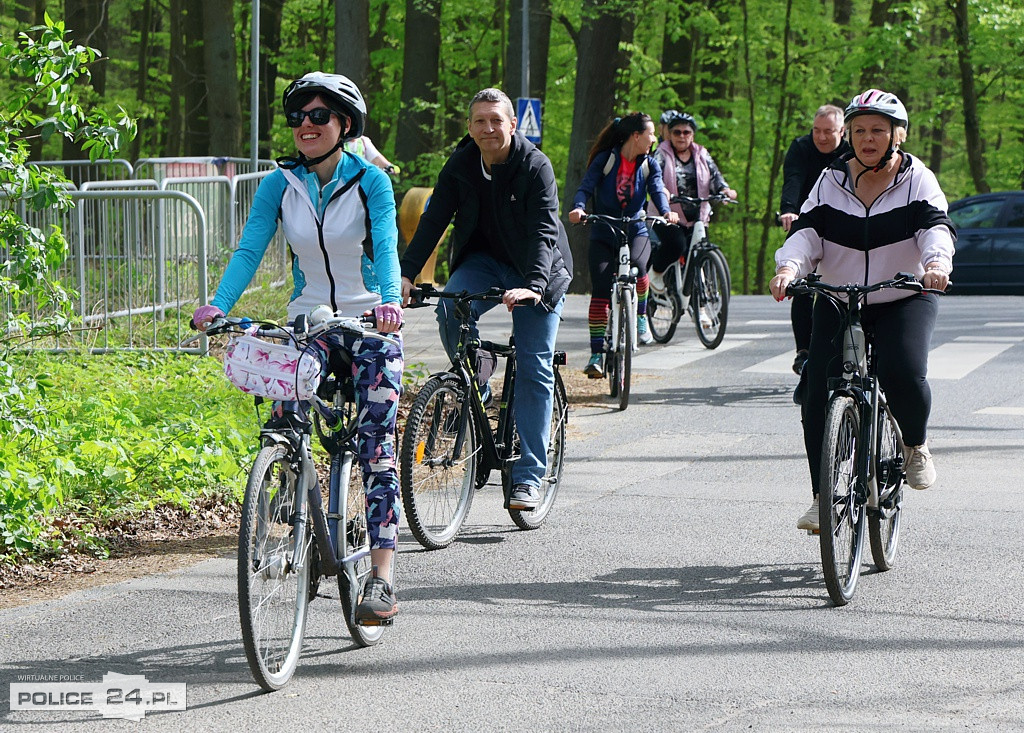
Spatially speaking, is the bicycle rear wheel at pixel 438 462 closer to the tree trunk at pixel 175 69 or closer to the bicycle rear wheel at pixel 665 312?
the bicycle rear wheel at pixel 665 312

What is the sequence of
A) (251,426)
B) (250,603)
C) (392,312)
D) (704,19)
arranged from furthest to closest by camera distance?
(704,19), (251,426), (392,312), (250,603)

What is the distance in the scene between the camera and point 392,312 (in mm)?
4719

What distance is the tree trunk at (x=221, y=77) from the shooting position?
25.5 metres

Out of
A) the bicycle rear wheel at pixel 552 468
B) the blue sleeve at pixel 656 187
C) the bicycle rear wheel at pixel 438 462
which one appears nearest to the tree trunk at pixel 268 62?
the blue sleeve at pixel 656 187

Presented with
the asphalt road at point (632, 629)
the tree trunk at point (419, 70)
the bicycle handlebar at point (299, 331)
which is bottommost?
the asphalt road at point (632, 629)

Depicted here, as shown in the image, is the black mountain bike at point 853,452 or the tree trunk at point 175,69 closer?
the black mountain bike at point 853,452

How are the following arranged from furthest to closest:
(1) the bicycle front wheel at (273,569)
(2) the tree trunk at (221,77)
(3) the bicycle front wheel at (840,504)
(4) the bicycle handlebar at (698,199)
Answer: (2) the tree trunk at (221,77) → (4) the bicycle handlebar at (698,199) → (3) the bicycle front wheel at (840,504) → (1) the bicycle front wheel at (273,569)

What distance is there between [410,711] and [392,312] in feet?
4.05

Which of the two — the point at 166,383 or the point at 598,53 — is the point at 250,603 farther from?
the point at 598,53

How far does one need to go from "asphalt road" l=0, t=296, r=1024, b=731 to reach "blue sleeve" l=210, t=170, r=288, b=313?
49.3 inches

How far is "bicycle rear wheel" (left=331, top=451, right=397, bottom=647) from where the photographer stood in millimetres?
4949

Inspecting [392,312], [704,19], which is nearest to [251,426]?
[392,312]

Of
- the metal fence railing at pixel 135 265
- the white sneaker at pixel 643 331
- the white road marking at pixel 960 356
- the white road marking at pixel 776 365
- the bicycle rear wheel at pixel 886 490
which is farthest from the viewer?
the white sneaker at pixel 643 331

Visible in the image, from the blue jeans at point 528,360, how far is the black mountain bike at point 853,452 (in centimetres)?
140
